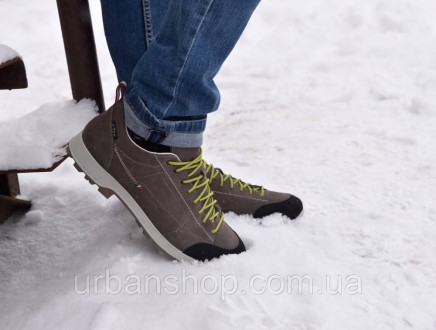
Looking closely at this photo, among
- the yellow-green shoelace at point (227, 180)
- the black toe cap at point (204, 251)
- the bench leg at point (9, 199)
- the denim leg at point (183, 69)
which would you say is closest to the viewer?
the denim leg at point (183, 69)

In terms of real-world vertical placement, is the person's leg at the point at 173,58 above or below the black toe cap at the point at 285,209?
above

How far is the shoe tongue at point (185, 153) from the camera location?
1077mm

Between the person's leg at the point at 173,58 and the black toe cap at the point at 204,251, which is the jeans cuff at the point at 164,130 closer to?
the person's leg at the point at 173,58

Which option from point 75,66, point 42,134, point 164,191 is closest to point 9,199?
point 42,134

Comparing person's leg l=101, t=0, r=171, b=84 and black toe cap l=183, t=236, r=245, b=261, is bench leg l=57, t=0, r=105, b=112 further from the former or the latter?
black toe cap l=183, t=236, r=245, b=261

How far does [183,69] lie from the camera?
97 centimetres

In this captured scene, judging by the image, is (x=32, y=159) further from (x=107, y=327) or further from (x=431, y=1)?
(x=431, y=1)

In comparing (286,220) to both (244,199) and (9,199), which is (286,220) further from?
(9,199)

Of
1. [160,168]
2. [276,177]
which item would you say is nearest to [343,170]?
[276,177]

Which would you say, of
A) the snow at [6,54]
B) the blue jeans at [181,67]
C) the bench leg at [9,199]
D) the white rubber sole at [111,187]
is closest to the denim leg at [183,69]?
the blue jeans at [181,67]

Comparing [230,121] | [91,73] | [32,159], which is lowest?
[230,121]

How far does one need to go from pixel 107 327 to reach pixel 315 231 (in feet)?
1.72

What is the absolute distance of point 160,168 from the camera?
3.52 feet

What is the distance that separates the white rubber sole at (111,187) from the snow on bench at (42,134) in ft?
0.17
